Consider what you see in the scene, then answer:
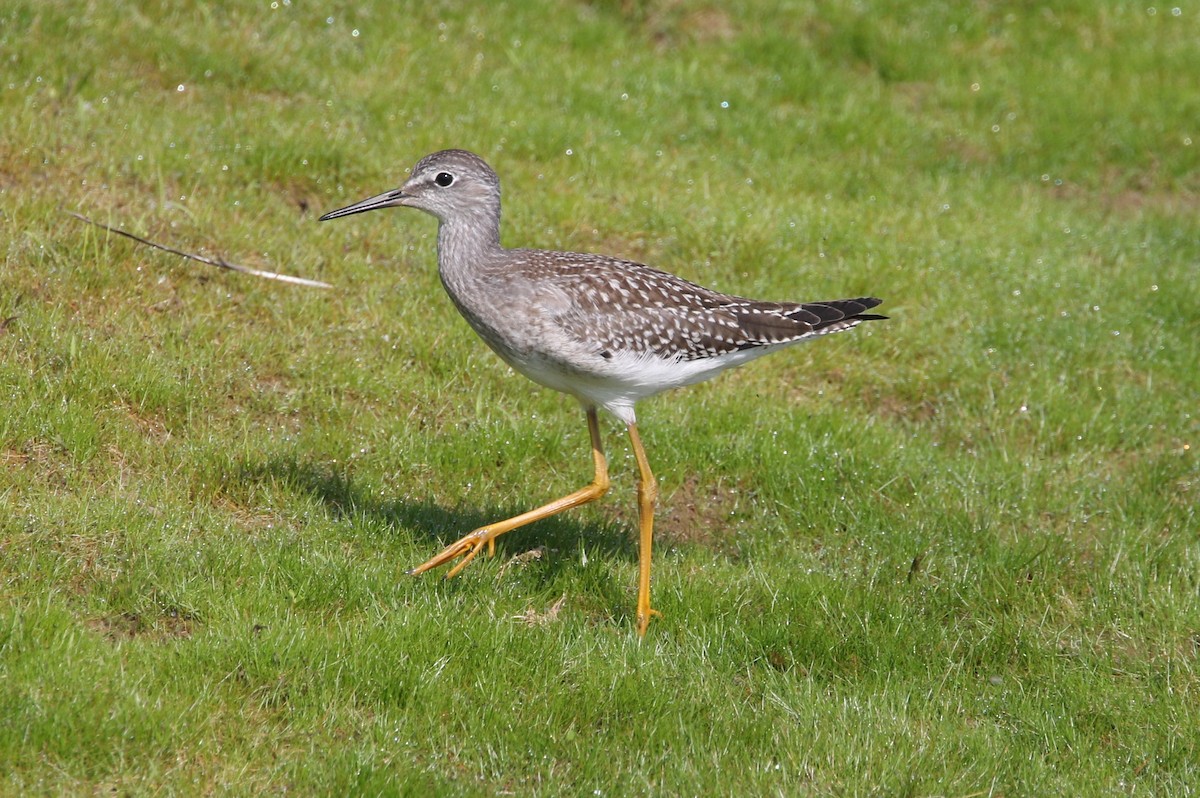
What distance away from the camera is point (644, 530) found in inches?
283

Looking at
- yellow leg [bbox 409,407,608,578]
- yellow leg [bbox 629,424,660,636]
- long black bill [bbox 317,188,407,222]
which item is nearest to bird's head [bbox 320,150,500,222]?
long black bill [bbox 317,188,407,222]

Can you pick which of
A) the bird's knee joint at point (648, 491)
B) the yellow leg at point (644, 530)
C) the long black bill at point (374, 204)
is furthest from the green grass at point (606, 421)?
the long black bill at point (374, 204)

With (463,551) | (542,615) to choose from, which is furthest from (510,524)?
(542,615)

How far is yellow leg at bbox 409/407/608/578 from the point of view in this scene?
A: 22.3ft

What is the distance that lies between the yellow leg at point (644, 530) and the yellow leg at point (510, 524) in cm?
24

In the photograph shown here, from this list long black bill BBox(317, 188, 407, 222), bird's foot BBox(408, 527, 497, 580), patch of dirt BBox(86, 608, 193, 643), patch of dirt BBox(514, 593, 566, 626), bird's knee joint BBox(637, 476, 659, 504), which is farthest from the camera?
bird's knee joint BBox(637, 476, 659, 504)

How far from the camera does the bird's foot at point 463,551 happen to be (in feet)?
22.2

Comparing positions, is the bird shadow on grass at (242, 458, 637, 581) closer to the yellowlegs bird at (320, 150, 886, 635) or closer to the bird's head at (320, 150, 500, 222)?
the yellowlegs bird at (320, 150, 886, 635)

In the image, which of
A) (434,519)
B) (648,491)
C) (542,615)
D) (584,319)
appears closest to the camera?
(542,615)

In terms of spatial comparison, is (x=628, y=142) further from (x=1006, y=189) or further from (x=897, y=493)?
(x=897, y=493)

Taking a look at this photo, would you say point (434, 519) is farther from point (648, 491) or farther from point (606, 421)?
point (606, 421)

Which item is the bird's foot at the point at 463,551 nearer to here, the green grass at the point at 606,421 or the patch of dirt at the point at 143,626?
the green grass at the point at 606,421

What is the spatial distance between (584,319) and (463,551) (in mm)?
1360

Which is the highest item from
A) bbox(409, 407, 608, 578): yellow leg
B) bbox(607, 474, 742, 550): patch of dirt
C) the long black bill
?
the long black bill
